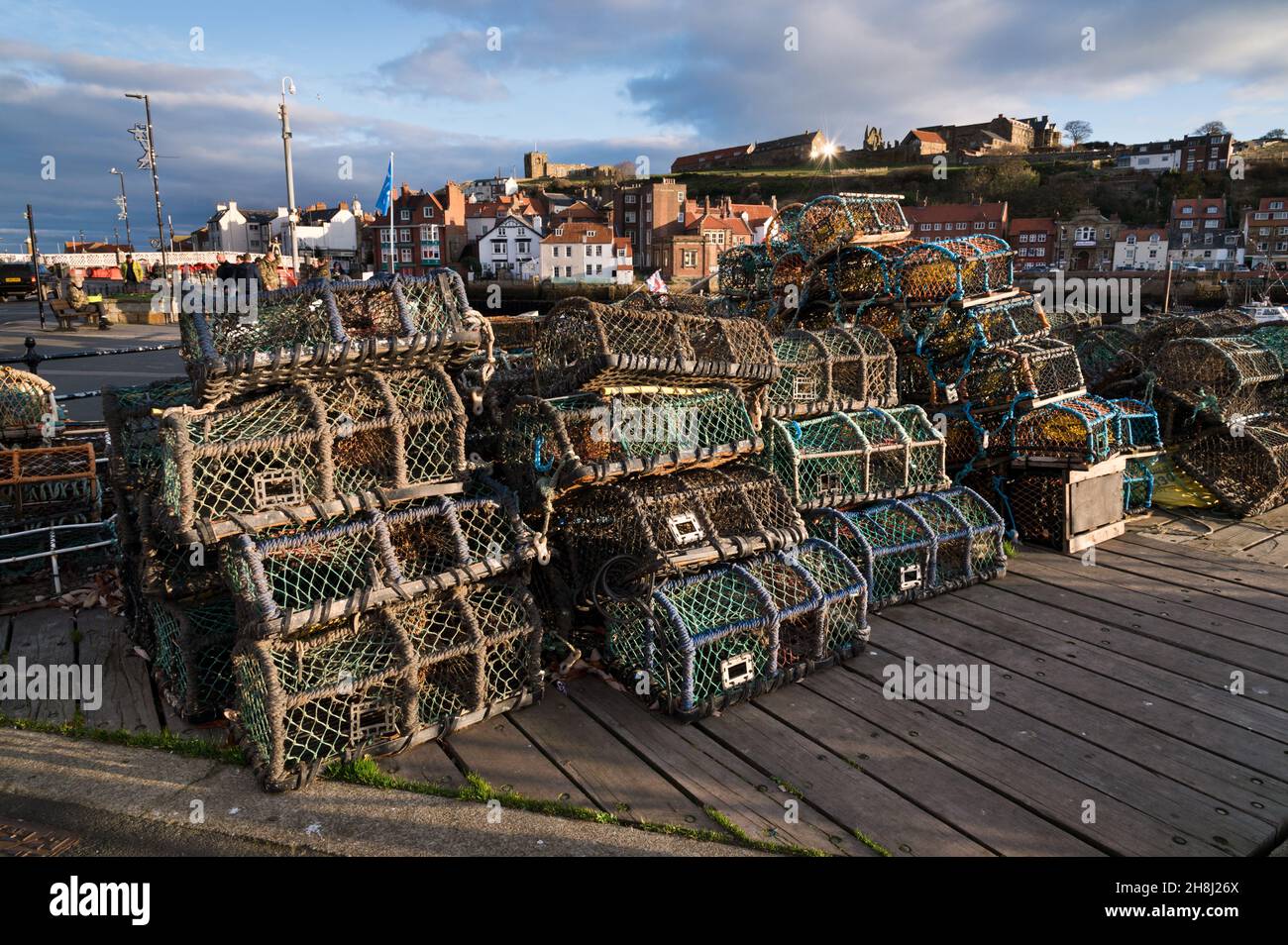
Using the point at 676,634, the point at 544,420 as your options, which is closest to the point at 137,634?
the point at 544,420

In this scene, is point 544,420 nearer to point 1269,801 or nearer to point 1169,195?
point 1269,801

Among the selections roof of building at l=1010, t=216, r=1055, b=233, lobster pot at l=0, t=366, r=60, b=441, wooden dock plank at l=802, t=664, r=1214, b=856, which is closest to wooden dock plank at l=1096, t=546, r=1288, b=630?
wooden dock plank at l=802, t=664, r=1214, b=856

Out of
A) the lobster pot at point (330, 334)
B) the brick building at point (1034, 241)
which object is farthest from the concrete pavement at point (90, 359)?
the brick building at point (1034, 241)

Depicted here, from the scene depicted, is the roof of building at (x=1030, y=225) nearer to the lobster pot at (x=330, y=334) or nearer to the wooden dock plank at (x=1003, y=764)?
the wooden dock plank at (x=1003, y=764)

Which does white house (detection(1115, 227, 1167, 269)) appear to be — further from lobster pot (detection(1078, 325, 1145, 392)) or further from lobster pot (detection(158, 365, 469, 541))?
lobster pot (detection(158, 365, 469, 541))

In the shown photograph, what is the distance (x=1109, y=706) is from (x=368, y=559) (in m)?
3.20

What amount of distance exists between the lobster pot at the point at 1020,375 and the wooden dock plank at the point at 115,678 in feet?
18.0

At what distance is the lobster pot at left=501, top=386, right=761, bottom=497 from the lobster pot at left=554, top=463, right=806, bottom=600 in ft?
0.45

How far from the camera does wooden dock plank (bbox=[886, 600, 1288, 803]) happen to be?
3.03 meters

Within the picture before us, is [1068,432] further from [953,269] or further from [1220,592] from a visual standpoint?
[1220,592]

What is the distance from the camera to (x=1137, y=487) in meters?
6.71

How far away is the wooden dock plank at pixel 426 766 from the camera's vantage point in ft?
9.93

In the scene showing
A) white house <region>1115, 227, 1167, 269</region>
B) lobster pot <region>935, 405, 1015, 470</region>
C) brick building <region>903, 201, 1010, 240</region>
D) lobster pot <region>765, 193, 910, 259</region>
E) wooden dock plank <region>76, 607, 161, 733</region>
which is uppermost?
brick building <region>903, 201, 1010, 240</region>
